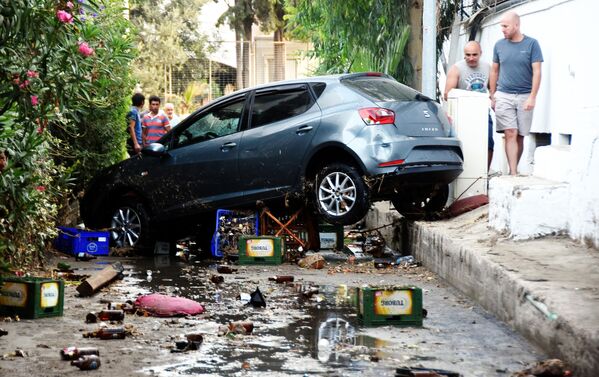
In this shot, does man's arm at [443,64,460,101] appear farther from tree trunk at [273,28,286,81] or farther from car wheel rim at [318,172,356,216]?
tree trunk at [273,28,286,81]

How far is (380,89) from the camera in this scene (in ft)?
43.4

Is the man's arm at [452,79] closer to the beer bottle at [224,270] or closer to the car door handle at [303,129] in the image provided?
the car door handle at [303,129]

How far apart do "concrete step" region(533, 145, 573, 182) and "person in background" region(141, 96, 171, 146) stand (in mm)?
8990

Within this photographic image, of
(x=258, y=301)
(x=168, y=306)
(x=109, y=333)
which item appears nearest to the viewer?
(x=109, y=333)

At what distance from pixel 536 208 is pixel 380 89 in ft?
10.8

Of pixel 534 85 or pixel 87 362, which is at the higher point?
pixel 534 85

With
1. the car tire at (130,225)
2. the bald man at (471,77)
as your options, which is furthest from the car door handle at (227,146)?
the bald man at (471,77)

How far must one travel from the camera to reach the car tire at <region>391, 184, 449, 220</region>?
13.8 metres

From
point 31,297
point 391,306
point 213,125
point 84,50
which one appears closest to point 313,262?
point 213,125

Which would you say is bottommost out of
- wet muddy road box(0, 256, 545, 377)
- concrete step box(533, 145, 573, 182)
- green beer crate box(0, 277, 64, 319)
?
wet muddy road box(0, 256, 545, 377)

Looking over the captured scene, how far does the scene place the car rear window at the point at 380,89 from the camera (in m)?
13.0

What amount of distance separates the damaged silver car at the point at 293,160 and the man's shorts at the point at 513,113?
0.73 m

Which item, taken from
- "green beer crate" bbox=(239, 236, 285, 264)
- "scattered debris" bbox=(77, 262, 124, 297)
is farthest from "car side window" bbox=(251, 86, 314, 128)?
"scattered debris" bbox=(77, 262, 124, 297)

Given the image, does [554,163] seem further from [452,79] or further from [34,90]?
[34,90]
